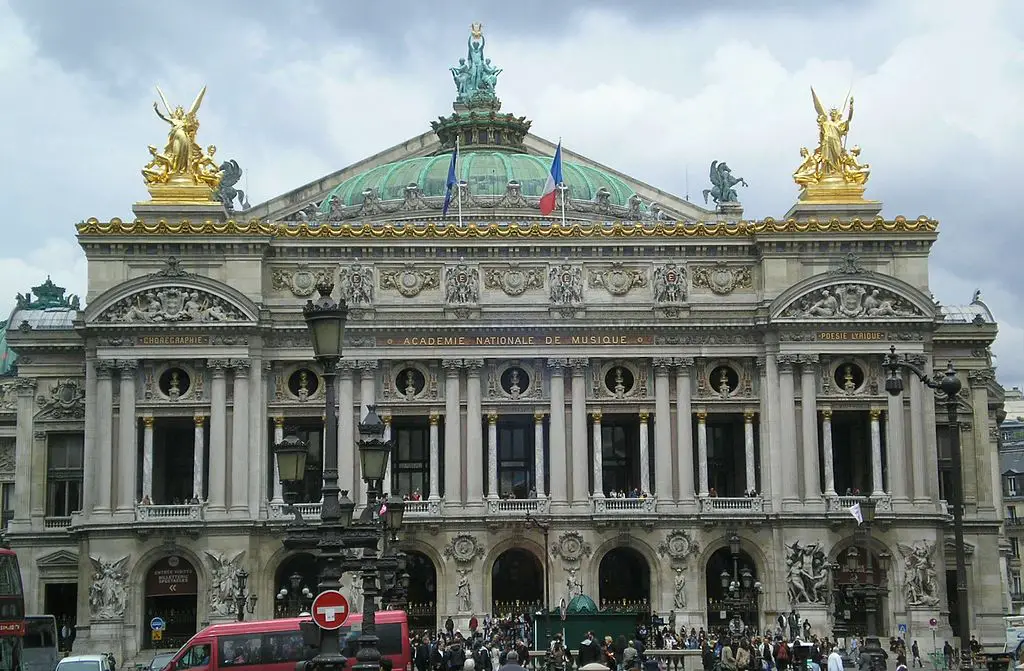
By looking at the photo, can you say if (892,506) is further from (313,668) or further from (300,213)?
(313,668)

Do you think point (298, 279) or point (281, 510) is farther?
point (298, 279)

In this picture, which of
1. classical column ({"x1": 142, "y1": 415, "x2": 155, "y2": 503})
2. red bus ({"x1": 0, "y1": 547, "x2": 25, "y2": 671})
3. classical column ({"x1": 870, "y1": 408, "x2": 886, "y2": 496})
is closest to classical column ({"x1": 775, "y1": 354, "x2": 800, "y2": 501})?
classical column ({"x1": 870, "y1": 408, "x2": 886, "y2": 496})

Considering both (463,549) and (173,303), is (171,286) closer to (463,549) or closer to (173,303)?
(173,303)

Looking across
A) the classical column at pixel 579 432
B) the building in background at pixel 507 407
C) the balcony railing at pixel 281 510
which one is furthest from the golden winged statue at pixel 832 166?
the balcony railing at pixel 281 510

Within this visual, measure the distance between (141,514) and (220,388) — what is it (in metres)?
6.40

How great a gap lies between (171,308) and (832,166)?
31220mm

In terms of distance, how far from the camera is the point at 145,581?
72.1 metres

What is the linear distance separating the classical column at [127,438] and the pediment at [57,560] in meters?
6.52

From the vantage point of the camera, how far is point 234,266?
74000mm

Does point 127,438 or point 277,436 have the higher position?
point 277,436

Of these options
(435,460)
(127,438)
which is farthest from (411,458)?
(127,438)

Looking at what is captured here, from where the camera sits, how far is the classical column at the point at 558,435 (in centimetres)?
7381

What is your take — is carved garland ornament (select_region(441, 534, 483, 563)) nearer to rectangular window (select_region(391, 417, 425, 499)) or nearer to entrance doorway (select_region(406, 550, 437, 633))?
entrance doorway (select_region(406, 550, 437, 633))

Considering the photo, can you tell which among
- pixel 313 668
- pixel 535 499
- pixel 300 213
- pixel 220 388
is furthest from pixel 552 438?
pixel 313 668
